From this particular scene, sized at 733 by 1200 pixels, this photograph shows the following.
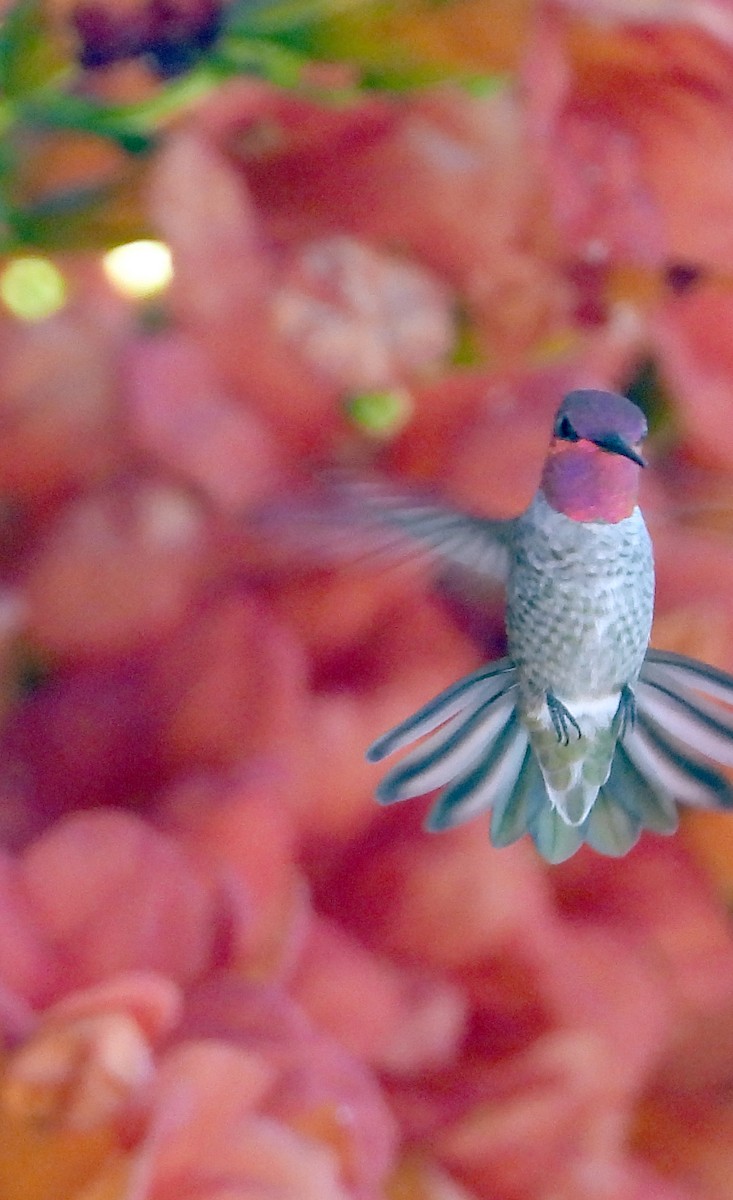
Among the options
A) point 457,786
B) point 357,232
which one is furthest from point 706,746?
point 357,232

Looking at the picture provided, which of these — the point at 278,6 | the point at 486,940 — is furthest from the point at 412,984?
the point at 278,6

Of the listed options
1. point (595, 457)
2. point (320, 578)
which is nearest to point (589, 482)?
point (595, 457)

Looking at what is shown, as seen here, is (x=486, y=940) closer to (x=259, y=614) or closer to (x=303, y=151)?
(x=259, y=614)

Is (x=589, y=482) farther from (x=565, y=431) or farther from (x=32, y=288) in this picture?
(x=32, y=288)

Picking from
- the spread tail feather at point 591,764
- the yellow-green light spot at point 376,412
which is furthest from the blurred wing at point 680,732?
the yellow-green light spot at point 376,412

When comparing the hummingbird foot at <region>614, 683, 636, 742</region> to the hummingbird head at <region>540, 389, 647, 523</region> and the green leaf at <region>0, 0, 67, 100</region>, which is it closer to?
the hummingbird head at <region>540, 389, 647, 523</region>

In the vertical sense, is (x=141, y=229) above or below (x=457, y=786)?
above

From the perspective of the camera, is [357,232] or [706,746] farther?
[357,232]

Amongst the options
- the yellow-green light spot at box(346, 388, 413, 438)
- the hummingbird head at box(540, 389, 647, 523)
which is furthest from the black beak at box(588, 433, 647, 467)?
the yellow-green light spot at box(346, 388, 413, 438)
